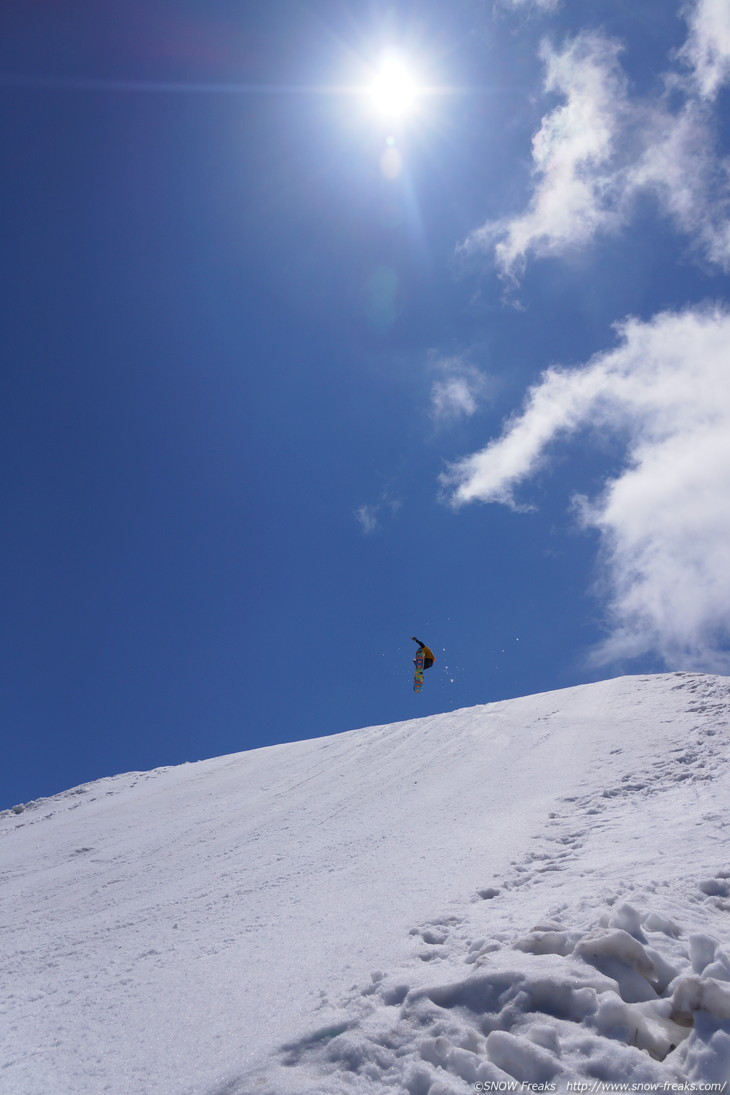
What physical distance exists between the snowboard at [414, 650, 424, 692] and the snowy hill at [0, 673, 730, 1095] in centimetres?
982

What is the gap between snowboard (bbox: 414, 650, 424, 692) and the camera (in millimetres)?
23906

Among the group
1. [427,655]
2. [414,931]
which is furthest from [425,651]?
[414,931]

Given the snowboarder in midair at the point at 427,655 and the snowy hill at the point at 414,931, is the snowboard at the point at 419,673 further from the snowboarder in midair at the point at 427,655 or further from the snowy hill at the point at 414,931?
the snowy hill at the point at 414,931

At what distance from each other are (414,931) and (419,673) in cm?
1834

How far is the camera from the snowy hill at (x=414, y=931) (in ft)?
12.7

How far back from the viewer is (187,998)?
554 cm

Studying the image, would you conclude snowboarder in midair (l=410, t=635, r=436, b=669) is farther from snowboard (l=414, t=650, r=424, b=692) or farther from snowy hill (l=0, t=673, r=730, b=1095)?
snowy hill (l=0, t=673, r=730, b=1095)

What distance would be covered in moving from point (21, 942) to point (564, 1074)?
7829 mm

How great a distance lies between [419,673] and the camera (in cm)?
2400

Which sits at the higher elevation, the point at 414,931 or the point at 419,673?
the point at 419,673

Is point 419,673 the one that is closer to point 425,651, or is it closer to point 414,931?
point 425,651

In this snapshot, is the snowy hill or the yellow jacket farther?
the yellow jacket

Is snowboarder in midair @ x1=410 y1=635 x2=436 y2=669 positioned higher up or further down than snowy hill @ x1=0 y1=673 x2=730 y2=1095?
higher up

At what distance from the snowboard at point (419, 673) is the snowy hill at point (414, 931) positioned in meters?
9.82
